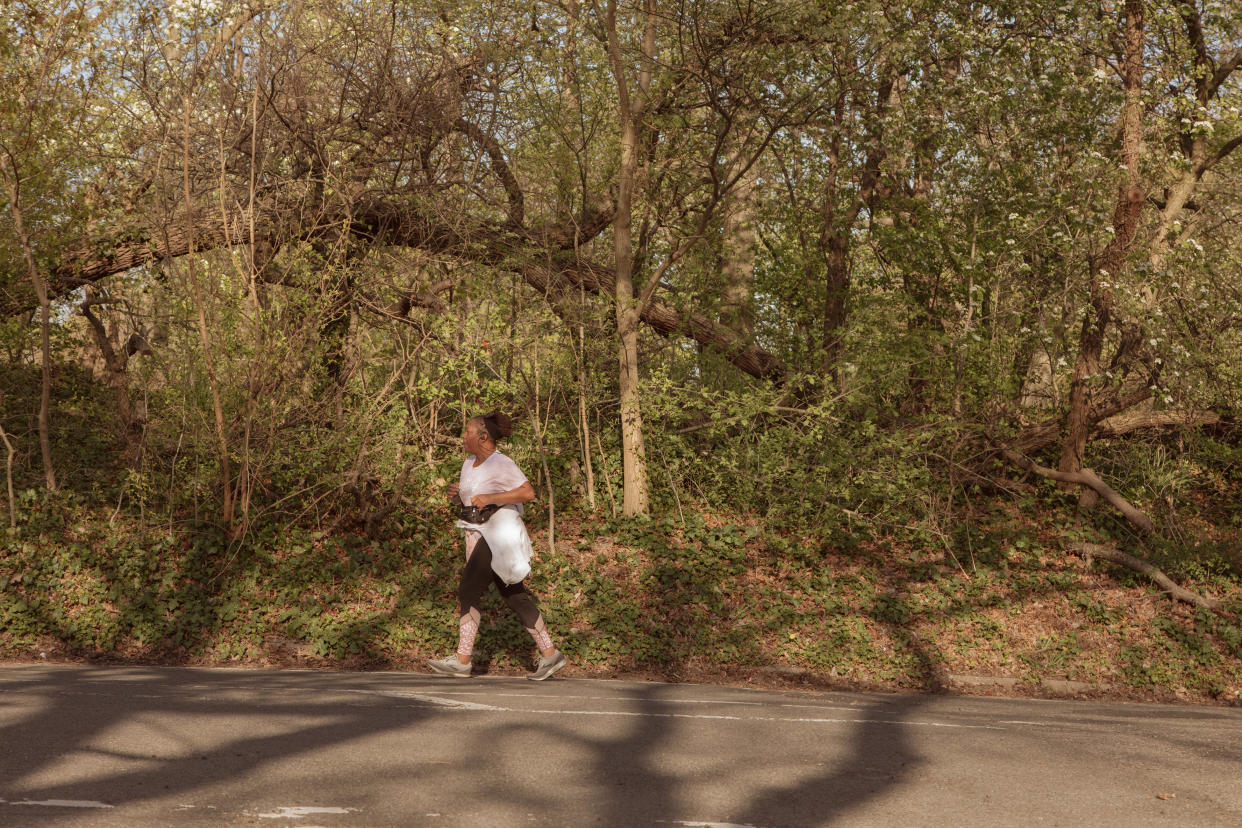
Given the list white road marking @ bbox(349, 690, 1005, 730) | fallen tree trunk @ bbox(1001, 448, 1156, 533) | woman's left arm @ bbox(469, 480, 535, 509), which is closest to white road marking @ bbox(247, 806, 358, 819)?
white road marking @ bbox(349, 690, 1005, 730)

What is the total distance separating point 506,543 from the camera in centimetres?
895

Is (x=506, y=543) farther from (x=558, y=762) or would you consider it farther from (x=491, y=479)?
(x=558, y=762)

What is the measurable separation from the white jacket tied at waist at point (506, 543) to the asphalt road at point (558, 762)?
1052mm

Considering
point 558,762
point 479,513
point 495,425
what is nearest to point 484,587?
point 479,513

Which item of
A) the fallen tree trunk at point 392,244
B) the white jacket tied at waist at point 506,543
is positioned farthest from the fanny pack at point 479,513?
the fallen tree trunk at point 392,244

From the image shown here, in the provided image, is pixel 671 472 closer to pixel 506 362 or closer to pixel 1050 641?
pixel 506 362

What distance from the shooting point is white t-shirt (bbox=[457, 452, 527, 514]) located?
8977 millimetres

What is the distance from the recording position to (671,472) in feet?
47.7

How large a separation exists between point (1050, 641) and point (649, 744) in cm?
738

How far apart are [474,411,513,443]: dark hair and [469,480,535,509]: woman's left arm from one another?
0.47 m

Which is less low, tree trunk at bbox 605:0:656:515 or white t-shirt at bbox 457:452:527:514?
tree trunk at bbox 605:0:656:515

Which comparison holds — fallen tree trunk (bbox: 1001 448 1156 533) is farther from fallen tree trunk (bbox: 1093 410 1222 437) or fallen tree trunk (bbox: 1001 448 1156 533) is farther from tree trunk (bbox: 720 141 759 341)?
tree trunk (bbox: 720 141 759 341)

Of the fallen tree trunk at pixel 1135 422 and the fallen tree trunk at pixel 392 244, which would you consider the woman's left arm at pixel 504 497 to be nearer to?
the fallen tree trunk at pixel 392 244

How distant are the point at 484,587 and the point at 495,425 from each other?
136cm
